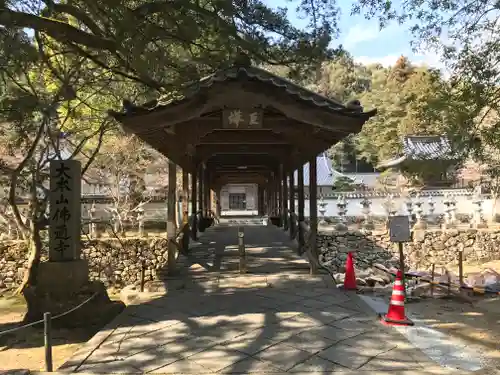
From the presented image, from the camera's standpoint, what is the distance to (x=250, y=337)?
17.7 ft

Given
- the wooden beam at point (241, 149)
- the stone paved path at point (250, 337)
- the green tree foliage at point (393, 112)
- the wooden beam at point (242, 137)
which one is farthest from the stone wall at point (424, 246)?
the stone paved path at point (250, 337)

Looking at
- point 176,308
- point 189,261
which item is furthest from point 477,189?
point 176,308

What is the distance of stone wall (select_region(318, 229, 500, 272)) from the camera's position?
19750 millimetres

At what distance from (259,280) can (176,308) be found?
2.12m

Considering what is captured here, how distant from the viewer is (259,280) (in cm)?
840

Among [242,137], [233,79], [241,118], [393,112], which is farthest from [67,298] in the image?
[393,112]

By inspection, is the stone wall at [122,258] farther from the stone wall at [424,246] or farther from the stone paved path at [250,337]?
the stone paved path at [250,337]

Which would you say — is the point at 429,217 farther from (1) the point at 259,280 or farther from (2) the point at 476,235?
(1) the point at 259,280

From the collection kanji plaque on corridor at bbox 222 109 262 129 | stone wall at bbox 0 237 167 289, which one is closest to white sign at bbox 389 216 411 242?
kanji plaque on corridor at bbox 222 109 262 129

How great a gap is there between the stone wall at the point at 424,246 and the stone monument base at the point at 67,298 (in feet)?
44.6

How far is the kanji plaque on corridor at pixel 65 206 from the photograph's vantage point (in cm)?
739

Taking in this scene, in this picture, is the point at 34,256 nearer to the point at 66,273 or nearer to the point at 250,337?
the point at 66,273

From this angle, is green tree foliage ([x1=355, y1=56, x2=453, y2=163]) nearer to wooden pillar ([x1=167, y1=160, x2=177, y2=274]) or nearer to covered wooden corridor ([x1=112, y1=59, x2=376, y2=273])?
covered wooden corridor ([x1=112, y1=59, x2=376, y2=273])

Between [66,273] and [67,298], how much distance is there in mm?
389
